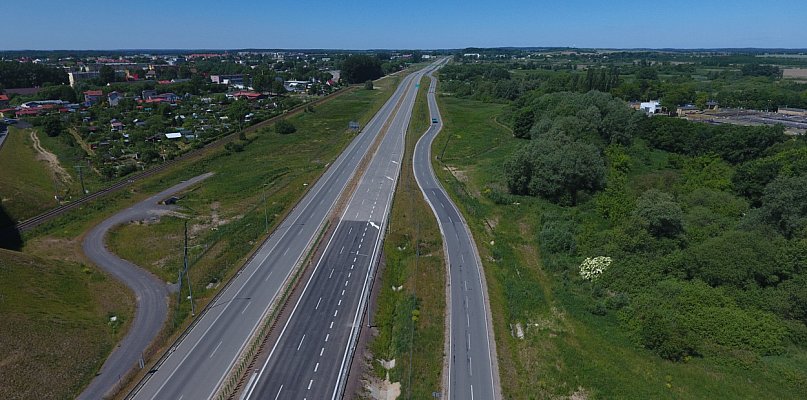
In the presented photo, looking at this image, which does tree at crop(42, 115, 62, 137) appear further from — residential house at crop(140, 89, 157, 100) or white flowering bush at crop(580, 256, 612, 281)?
white flowering bush at crop(580, 256, 612, 281)

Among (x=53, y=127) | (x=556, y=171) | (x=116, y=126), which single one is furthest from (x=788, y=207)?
(x=53, y=127)

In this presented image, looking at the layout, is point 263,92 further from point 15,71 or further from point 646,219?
point 646,219

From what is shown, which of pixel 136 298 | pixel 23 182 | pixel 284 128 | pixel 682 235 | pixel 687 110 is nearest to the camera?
pixel 136 298

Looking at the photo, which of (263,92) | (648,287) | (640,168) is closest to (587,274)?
(648,287)

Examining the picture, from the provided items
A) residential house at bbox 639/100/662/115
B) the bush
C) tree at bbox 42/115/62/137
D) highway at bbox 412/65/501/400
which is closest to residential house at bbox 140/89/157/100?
tree at bbox 42/115/62/137

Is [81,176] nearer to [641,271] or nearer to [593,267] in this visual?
[593,267]
